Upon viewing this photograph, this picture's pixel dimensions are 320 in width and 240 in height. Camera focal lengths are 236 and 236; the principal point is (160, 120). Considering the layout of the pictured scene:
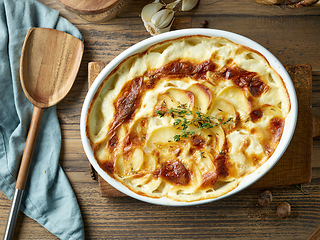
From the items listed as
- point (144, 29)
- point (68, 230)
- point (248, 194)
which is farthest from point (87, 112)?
point (248, 194)

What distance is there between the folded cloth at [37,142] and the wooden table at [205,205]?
85mm

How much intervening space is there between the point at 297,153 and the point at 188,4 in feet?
4.81

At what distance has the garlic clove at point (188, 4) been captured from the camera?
1.86 m

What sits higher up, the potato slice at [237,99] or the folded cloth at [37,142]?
the potato slice at [237,99]

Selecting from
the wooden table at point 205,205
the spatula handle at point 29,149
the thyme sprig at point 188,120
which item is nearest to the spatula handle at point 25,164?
the spatula handle at point 29,149

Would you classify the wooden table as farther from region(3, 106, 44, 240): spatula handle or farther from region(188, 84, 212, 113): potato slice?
region(188, 84, 212, 113): potato slice

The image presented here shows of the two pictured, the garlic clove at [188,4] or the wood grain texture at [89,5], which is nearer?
the wood grain texture at [89,5]

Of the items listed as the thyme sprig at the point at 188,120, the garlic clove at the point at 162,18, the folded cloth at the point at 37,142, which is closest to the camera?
the thyme sprig at the point at 188,120

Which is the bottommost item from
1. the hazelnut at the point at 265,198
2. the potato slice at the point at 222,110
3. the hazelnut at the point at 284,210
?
the hazelnut at the point at 284,210

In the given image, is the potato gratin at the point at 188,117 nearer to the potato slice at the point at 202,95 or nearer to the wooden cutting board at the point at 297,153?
the potato slice at the point at 202,95

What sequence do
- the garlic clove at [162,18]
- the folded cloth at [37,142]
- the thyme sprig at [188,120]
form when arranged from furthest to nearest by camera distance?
the folded cloth at [37,142], the garlic clove at [162,18], the thyme sprig at [188,120]

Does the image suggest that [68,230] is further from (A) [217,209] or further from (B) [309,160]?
(B) [309,160]

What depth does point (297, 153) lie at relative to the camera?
1.88m

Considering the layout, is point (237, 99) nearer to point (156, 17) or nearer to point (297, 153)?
point (297, 153)
